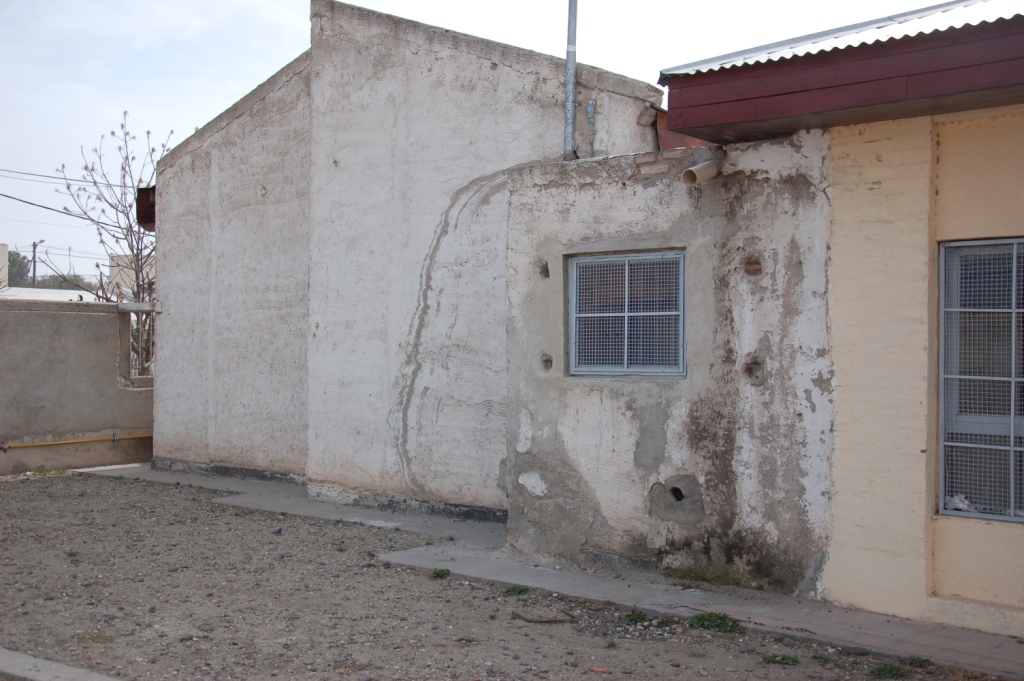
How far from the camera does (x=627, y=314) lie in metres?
6.92

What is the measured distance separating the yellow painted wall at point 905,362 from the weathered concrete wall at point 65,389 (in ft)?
36.4

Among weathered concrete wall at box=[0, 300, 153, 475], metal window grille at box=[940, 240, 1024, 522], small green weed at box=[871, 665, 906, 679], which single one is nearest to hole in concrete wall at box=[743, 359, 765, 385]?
metal window grille at box=[940, 240, 1024, 522]

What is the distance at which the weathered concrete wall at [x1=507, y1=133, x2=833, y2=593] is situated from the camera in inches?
238

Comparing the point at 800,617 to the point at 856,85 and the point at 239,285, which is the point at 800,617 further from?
the point at 239,285

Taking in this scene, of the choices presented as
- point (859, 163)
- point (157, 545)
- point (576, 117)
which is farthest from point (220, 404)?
point (859, 163)

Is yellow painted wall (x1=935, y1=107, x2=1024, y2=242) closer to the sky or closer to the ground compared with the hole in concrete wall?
closer to the sky

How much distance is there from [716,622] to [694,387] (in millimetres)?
1574

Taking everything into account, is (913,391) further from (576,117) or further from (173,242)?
(173,242)

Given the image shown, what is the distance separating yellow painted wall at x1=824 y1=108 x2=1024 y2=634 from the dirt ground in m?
0.69

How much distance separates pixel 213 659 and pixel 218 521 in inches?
170

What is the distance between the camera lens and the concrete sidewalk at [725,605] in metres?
5.10

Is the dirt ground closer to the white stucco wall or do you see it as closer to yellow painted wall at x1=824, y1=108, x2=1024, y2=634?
yellow painted wall at x1=824, y1=108, x2=1024, y2=634

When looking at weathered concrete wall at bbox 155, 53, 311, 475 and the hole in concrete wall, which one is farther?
weathered concrete wall at bbox 155, 53, 311, 475

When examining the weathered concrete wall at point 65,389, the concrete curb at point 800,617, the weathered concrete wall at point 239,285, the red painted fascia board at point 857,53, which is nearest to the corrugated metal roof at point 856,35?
the red painted fascia board at point 857,53
